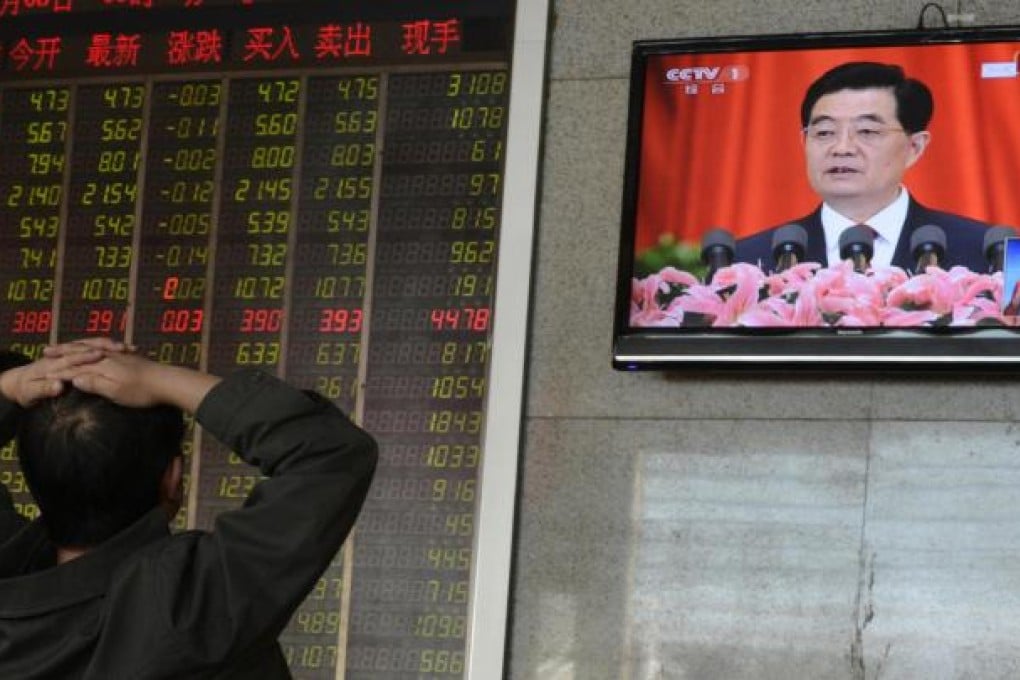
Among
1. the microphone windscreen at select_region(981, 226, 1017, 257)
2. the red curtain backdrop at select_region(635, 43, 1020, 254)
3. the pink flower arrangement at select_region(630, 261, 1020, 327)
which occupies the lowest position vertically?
the pink flower arrangement at select_region(630, 261, 1020, 327)

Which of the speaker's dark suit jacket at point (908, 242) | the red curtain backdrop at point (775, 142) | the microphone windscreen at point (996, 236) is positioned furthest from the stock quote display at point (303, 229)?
the microphone windscreen at point (996, 236)

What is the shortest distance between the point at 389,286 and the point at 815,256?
891 mm

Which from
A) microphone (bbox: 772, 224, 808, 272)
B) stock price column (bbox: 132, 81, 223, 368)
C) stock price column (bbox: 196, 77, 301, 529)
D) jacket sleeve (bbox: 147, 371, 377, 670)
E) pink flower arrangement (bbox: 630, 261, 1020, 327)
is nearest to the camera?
jacket sleeve (bbox: 147, 371, 377, 670)

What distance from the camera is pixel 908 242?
12.1 ft

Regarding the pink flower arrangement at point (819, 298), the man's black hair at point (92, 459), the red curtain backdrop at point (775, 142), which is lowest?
the man's black hair at point (92, 459)

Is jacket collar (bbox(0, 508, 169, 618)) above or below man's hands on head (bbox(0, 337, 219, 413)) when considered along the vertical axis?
below

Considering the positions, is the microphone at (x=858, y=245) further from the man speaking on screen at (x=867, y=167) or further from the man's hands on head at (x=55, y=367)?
the man's hands on head at (x=55, y=367)

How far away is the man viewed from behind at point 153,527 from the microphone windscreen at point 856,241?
1.98 metres

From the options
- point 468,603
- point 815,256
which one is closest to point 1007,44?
point 815,256

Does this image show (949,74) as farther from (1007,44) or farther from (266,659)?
(266,659)

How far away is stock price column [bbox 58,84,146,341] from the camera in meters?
4.20

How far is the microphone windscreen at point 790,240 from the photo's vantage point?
3.74 metres

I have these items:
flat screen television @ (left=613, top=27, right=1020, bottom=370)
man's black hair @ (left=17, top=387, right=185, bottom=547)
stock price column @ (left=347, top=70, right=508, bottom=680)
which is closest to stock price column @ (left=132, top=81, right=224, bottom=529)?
stock price column @ (left=347, top=70, right=508, bottom=680)

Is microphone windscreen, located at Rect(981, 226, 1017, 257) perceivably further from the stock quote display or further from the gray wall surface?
the stock quote display
